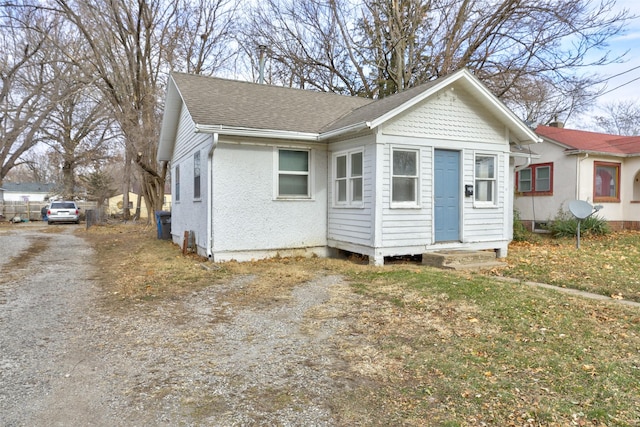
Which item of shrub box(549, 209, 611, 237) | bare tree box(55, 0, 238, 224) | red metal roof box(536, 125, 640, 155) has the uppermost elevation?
bare tree box(55, 0, 238, 224)

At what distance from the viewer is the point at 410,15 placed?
19109 millimetres

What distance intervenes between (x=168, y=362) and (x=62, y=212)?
1048 inches

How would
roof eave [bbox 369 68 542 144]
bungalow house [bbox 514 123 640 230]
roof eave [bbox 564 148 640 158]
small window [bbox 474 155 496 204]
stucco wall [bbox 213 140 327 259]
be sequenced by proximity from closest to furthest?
1. roof eave [bbox 369 68 542 144]
2. stucco wall [bbox 213 140 327 259]
3. small window [bbox 474 155 496 204]
4. roof eave [bbox 564 148 640 158]
5. bungalow house [bbox 514 123 640 230]

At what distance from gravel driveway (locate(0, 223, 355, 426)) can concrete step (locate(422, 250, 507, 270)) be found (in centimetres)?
321

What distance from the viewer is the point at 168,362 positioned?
151 inches

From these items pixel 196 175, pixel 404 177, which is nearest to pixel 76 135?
pixel 196 175

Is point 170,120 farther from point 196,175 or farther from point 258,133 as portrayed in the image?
point 258,133

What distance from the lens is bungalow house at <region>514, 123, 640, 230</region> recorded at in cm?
1578

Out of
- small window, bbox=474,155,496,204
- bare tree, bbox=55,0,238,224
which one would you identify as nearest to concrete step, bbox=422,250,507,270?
small window, bbox=474,155,496,204

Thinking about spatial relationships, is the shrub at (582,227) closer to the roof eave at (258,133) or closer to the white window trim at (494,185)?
the white window trim at (494,185)

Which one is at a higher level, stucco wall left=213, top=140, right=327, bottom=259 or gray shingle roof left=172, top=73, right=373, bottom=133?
gray shingle roof left=172, top=73, right=373, bottom=133

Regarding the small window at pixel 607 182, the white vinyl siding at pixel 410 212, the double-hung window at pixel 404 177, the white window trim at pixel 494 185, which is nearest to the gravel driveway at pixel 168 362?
the white vinyl siding at pixel 410 212

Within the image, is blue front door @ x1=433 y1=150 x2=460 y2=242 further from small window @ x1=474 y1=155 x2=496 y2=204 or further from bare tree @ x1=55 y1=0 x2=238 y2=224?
bare tree @ x1=55 y1=0 x2=238 y2=224

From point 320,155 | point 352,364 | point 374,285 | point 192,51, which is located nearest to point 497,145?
point 320,155
